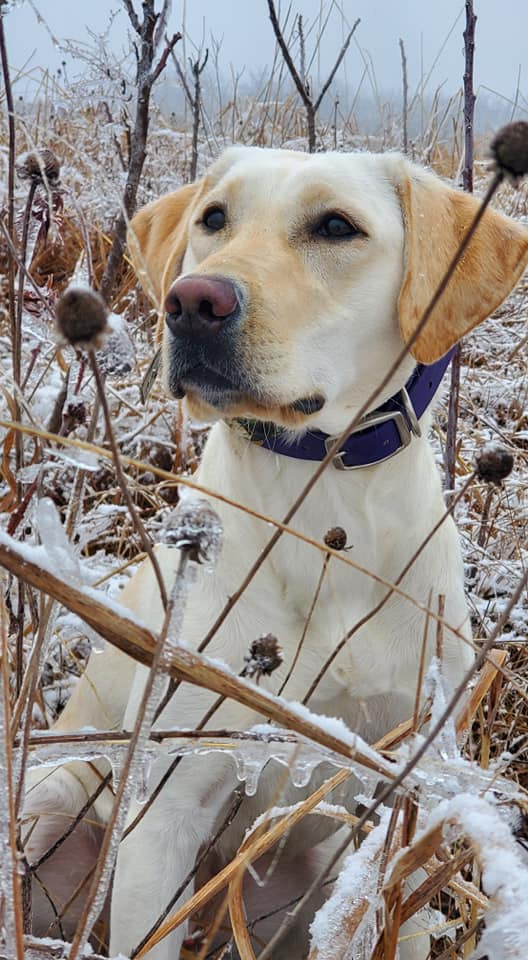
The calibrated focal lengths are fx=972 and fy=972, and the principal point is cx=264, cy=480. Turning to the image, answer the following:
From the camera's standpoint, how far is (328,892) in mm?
2014

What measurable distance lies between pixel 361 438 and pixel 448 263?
1.28 feet

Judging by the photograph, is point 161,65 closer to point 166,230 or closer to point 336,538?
point 166,230

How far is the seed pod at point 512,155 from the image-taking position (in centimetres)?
69

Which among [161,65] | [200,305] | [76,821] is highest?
[161,65]

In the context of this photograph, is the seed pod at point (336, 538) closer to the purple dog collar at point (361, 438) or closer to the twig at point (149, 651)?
the purple dog collar at point (361, 438)

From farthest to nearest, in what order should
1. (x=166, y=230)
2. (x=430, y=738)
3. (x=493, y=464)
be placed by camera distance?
(x=166, y=230) → (x=493, y=464) → (x=430, y=738)

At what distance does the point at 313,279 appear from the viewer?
1776 millimetres

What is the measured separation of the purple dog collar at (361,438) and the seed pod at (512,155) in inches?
42.8

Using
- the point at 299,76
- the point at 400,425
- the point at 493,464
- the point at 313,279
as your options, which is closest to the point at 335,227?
the point at 313,279

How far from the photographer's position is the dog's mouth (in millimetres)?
1580

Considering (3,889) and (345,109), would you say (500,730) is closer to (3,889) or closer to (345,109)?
(3,889)

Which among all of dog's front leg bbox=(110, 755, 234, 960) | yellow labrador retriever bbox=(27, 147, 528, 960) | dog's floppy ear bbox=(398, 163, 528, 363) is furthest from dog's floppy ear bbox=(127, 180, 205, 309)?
dog's front leg bbox=(110, 755, 234, 960)

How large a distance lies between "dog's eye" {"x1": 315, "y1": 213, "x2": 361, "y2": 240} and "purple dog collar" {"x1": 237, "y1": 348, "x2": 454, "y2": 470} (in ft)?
0.98

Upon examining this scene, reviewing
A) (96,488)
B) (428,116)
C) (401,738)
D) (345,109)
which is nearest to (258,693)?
(401,738)
